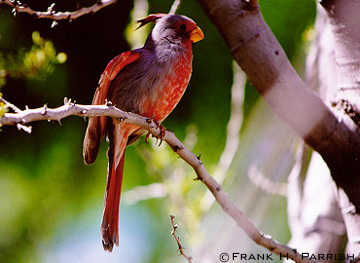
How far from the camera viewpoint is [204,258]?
3260mm

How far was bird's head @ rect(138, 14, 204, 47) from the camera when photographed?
3.70 meters

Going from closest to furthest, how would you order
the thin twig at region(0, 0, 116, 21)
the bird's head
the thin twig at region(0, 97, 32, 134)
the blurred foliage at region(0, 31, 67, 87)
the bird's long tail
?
the thin twig at region(0, 97, 32, 134)
the thin twig at region(0, 0, 116, 21)
the blurred foliage at region(0, 31, 67, 87)
the bird's long tail
the bird's head

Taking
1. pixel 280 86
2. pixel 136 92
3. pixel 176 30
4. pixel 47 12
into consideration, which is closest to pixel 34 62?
pixel 136 92

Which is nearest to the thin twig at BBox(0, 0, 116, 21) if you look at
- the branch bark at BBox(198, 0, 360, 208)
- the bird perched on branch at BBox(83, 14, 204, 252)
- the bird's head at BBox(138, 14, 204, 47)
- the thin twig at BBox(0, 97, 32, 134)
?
the thin twig at BBox(0, 97, 32, 134)

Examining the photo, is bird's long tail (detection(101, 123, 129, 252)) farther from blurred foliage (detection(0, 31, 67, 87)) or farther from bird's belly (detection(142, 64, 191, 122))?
blurred foliage (detection(0, 31, 67, 87))

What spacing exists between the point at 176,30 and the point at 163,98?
0.52 meters

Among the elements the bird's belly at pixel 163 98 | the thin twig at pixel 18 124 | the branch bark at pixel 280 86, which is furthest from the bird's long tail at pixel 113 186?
the thin twig at pixel 18 124

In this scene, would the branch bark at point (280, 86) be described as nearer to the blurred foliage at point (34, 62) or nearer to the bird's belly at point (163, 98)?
the bird's belly at point (163, 98)

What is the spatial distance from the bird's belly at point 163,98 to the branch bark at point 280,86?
27.1 inches

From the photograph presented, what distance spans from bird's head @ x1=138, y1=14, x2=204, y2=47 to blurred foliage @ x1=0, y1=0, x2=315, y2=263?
0.19 m

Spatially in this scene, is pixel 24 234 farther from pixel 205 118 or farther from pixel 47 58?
pixel 47 58

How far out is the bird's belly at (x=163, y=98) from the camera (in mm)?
3461

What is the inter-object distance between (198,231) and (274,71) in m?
1.07

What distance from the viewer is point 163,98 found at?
3453 mm
